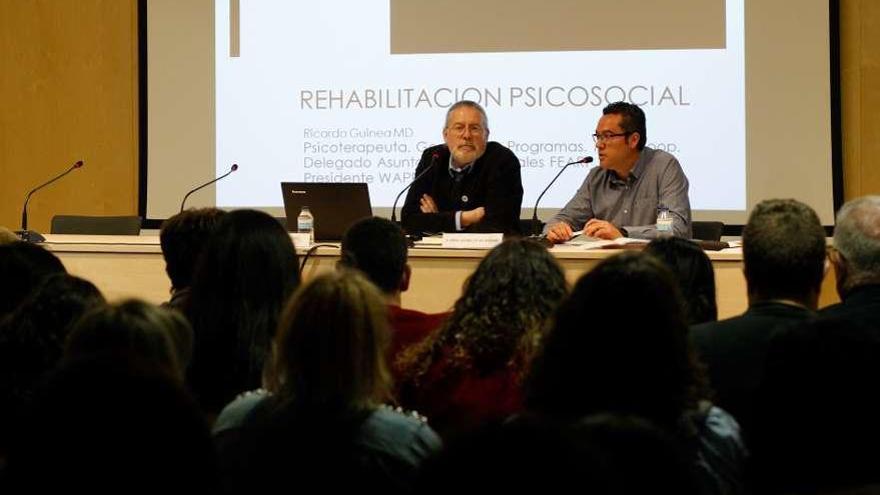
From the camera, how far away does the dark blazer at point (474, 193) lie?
5.84m

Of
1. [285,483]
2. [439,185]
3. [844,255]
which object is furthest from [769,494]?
[439,185]

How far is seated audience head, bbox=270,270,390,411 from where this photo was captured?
71.4 inches

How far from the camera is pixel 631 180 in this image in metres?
5.83

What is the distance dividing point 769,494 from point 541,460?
97cm

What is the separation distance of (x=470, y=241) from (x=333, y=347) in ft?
10.7

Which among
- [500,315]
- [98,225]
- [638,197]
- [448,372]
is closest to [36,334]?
[448,372]

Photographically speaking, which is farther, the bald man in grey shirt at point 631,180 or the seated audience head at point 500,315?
the bald man in grey shirt at point 631,180

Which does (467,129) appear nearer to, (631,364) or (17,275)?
(17,275)

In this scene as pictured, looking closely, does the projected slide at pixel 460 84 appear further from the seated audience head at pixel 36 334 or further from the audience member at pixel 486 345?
the seated audience head at pixel 36 334

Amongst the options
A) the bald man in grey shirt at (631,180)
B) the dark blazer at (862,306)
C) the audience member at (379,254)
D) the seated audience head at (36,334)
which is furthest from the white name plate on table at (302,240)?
the seated audience head at (36,334)

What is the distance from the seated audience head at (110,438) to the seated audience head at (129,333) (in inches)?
19.6

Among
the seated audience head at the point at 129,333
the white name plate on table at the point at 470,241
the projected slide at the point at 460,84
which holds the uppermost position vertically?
the projected slide at the point at 460,84

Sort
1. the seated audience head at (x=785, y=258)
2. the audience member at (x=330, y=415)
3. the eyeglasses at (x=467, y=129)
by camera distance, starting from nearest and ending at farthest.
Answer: the audience member at (x=330, y=415)
the seated audience head at (x=785, y=258)
the eyeglasses at (x=467, y=129)

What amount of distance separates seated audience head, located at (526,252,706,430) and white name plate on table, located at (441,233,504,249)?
122 inches
